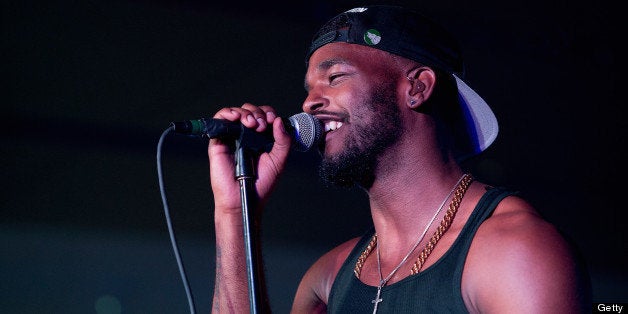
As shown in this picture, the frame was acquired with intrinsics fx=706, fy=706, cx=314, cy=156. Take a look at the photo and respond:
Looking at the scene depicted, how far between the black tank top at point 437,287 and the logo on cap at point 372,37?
616 mm

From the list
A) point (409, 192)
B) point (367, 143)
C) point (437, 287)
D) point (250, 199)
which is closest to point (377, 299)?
point (437, 287)

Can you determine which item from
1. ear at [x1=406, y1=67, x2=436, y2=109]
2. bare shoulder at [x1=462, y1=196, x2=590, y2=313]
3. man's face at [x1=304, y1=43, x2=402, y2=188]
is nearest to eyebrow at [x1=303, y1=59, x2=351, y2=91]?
man's face at [x1=304, y1=43, x2=402, y2=188]

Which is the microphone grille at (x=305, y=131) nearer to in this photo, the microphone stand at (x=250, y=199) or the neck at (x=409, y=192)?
the microphone stand at (x=250, y=199)

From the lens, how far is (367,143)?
7.20ft

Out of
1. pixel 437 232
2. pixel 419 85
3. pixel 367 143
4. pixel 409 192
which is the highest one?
pixel 419 85

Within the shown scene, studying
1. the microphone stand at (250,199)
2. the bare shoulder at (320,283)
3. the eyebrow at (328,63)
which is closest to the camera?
the microphone stand at (250,199)

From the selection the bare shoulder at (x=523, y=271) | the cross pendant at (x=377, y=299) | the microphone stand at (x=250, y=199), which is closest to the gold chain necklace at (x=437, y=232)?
the cross pendant at (x=377, y=299)

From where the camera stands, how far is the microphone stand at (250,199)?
158cm

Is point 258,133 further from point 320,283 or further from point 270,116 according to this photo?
point 320,283

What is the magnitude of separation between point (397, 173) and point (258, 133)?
580mm

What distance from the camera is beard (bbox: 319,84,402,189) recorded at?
2.18 m

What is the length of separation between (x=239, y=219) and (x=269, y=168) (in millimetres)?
225

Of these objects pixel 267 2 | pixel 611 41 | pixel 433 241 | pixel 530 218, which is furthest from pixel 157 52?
pixel 611 41

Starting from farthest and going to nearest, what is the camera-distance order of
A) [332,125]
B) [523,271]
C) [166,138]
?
[166,138], [332,125], [523,271]
